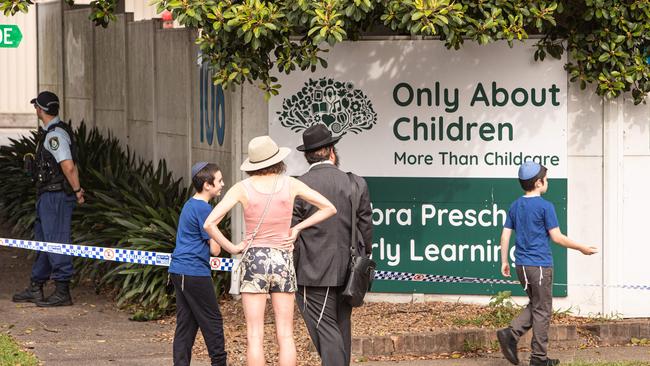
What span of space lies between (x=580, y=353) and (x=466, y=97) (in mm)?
2474

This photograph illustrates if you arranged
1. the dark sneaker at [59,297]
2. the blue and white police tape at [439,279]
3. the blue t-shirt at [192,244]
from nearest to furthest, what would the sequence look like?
the blue t-shirt at [192,244] → the blue and white police tape at [439,279] → the dark sneaker at [59,297]

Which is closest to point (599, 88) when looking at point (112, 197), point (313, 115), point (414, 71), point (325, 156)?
point (414, 71)

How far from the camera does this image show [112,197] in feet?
45.2

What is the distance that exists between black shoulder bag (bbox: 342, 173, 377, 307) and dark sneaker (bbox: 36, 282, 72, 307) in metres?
4.37

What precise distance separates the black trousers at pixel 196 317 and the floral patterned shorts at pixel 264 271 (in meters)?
0.65

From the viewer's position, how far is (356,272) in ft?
26.3

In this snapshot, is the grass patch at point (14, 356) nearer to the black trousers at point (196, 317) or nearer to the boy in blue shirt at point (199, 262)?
the black trousers at point (196, 317)

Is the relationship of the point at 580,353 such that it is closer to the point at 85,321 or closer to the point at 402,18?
the point at 402,18

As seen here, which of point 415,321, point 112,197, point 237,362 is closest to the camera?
point 237,362

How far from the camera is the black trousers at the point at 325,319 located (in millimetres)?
8047

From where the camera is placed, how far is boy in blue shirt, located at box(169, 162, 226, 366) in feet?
27.2

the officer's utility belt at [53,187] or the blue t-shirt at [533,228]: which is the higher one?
the officer's utility belt at [53,187]

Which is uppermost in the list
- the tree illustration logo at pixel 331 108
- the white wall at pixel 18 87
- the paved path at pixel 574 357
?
the white wall at pixel 18 87

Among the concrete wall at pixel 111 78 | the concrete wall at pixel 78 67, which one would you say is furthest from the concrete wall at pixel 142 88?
the concrete wall at pixel 78 67
